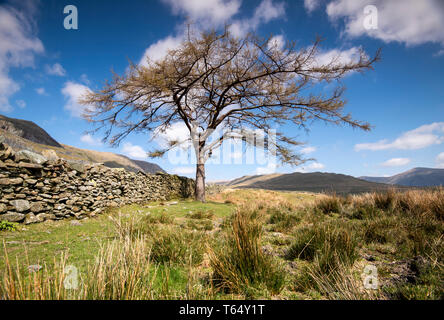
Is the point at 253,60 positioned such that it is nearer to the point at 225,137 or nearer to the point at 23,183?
the point at 225,137

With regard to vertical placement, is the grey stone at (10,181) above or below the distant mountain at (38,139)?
below

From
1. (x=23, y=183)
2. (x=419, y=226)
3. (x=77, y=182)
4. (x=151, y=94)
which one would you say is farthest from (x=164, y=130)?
(x=419, y=226)

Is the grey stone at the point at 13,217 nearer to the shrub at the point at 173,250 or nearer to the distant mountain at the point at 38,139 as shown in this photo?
the distant mountain at the point at 38,139

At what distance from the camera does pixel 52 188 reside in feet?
21.6

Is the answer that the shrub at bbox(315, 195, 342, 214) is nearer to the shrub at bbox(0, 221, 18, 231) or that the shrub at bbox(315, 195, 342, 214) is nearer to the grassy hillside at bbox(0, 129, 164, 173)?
the grassy hillside at bbox(0, 129, 164, 173)

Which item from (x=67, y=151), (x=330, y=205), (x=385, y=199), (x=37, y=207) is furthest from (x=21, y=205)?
(x=67, y=151)

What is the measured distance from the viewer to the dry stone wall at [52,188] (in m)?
5.60

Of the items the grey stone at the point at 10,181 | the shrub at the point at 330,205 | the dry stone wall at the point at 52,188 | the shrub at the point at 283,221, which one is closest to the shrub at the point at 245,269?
the shrub at the point at 283,221

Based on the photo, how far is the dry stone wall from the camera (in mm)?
5598

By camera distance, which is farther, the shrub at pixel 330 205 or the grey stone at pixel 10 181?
the shrub at pixel 330 205

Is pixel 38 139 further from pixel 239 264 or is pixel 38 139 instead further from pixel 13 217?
pixel 239 264

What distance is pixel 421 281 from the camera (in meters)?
2.07

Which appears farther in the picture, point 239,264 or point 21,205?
point 21,205
